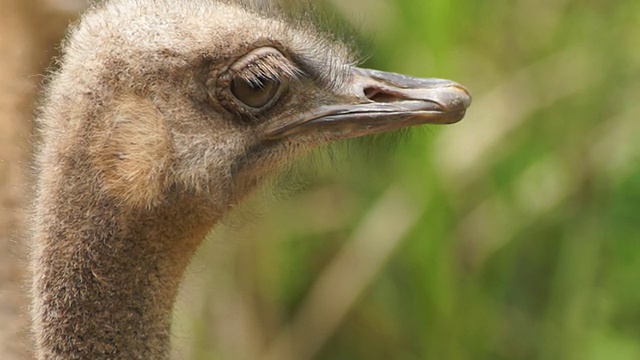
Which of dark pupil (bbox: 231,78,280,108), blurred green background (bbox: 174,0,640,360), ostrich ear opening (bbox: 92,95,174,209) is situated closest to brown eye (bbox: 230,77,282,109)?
dark pupil (bbox: 231,78,280,108)

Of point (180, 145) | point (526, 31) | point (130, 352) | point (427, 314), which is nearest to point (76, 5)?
point (180, 145)

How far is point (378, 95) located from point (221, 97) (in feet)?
1.05

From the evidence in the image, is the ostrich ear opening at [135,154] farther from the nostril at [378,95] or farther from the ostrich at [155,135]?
the nostril at [378,95]

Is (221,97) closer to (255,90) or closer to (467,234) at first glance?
(255,90)

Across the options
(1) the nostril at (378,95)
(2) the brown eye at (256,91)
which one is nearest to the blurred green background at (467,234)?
(1) the nostril at (378,95)

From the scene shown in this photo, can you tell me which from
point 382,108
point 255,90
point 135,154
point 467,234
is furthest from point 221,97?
point 467,234

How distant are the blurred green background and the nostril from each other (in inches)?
42.6

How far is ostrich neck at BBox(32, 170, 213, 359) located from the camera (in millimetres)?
2148

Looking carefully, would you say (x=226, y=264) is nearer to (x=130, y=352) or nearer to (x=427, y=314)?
(x=427, y=314)

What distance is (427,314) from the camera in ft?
11.4

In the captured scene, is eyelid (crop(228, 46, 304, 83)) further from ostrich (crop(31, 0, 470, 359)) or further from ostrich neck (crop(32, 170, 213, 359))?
ostrich neck (crop(32, 170, 213, 359))

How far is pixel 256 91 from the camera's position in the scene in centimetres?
224

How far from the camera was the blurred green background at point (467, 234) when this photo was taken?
138 inches

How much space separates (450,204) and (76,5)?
1225 mm
